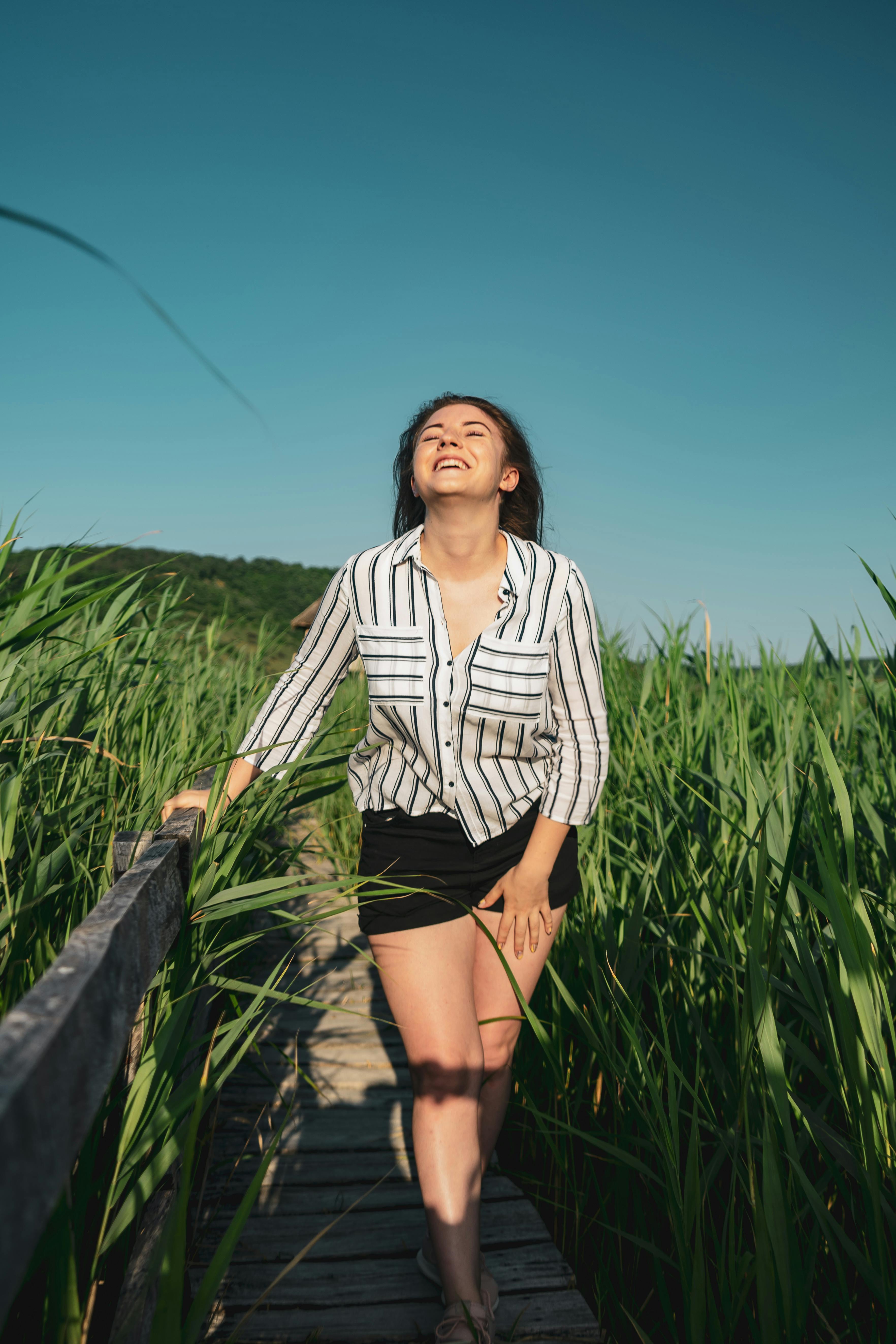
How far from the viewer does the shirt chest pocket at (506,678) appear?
1537 mm

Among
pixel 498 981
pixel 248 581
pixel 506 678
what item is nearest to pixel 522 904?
pixel 498 981

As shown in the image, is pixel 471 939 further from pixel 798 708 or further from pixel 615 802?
pixel 798 708

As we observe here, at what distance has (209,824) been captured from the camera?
4.42 ft

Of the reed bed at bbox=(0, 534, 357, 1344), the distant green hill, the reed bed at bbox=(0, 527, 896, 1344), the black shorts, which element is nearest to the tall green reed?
the reed bed at bbox=(0, 527, 896, 1344)

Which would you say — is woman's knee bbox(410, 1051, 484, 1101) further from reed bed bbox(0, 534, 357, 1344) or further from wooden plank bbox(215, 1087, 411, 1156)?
wooden plank bbox(215, 1087, 411, 1156)

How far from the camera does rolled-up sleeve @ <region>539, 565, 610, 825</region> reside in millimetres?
1569

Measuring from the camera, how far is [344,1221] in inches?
68.3

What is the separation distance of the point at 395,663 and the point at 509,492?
719 mm

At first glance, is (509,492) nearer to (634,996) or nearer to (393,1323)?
(634,996)

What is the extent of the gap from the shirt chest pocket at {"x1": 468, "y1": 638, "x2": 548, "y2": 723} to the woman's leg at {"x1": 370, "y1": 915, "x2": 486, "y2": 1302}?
0.43m

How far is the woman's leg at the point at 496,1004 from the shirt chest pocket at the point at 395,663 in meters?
0.50

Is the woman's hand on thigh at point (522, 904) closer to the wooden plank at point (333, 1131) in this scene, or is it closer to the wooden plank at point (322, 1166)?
the wooden plank at point (322, 1166)

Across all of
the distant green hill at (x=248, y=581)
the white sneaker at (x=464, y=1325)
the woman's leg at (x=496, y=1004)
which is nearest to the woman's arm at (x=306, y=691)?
the woman's leg at (x=496, y=1004)

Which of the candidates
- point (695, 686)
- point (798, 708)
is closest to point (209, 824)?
point (798, 708)
